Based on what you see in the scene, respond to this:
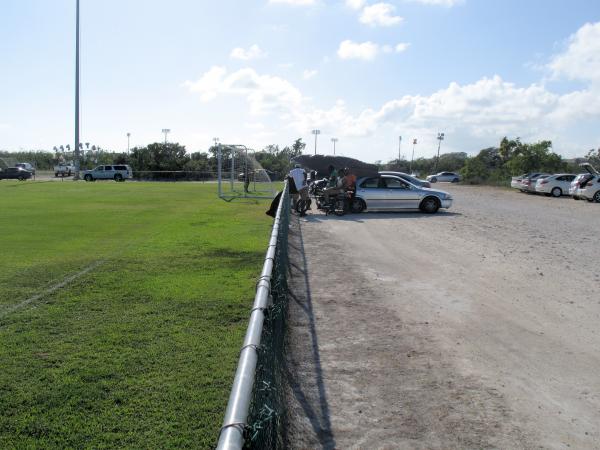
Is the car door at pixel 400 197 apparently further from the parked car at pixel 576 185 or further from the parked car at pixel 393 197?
the parked car at pixel 576 185

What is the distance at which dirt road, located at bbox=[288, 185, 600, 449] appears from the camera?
13.5 ft

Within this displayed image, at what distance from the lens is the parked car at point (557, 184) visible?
3578cm

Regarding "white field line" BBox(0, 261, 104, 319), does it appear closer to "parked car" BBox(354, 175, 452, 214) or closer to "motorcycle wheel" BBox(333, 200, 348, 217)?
"motorcycle wheel" BBox(333, 200, 348, 217)

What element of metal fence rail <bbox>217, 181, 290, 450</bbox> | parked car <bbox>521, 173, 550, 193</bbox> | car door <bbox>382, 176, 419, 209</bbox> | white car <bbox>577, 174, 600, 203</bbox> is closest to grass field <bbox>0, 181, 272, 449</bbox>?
metal fence rail <bbox>217, 181, 290, 450</bbox>

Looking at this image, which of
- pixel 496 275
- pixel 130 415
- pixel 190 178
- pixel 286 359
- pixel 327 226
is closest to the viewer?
pixel 130 415

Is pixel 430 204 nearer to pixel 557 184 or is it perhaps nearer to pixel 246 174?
pixel 246 174

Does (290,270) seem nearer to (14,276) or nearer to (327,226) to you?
(14,276)

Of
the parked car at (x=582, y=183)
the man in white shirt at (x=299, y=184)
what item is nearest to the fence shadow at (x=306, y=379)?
the man in white shirt at (x=299, y=184)

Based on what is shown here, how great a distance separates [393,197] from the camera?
21.6m

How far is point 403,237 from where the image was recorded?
573 inches

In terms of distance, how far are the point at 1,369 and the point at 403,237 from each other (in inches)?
437

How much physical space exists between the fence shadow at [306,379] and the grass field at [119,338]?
1.86 feet

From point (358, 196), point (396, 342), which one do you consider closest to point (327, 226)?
point (358, 196)

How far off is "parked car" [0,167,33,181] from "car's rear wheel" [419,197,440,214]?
154 feet
